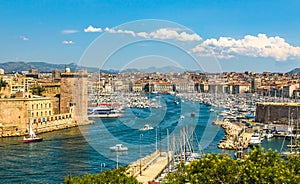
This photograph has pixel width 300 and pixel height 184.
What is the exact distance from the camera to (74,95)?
22.6 metres

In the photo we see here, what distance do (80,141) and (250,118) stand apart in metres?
12.5

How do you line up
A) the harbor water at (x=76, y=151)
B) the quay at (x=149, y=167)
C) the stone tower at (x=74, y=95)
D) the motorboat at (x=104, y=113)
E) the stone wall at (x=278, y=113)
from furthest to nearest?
1. the motorboat at (x=104, y=113)
2. the stone tower at (x=74, y=95)
3. the stone wall at (x=278, y=113)
4. the harbor water at (x=76, y=151)
5. the quay at (x=149, y=167)

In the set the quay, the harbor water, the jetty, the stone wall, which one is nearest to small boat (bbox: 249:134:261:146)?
the jetty

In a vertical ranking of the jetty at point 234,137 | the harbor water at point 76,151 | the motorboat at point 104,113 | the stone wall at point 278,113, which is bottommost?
the harbor water at point 76,151

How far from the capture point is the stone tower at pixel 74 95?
878 inches

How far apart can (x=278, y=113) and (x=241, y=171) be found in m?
17.2

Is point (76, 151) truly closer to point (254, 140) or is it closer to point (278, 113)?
point (254, 140)

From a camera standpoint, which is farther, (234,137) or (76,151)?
(234,137)

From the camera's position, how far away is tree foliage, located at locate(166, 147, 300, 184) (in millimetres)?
5020

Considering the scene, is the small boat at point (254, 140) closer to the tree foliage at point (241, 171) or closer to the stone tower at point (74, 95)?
the stone tower at point (74, 95)

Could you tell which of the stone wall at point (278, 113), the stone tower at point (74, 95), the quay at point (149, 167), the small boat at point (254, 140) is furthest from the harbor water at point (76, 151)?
the stone wall at point (278, 113)

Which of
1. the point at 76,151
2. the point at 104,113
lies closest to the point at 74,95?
the point at 104,113

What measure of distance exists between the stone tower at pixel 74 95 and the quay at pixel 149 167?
10.7 meters

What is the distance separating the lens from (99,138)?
15617mm
